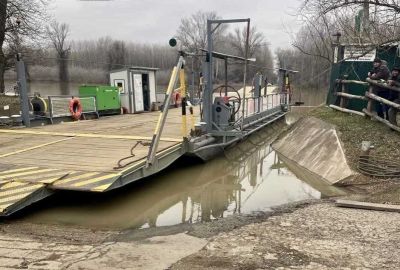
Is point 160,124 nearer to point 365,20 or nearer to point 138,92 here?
point 365,20

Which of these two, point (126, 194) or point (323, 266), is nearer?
point (323, 266)

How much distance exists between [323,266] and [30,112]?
1177 cm

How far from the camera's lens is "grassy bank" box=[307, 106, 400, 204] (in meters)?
7.29

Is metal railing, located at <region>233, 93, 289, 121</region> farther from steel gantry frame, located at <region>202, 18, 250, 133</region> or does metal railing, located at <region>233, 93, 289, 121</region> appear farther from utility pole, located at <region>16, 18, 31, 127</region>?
utility pole, located at <region>16, 18, 31, 127</region>

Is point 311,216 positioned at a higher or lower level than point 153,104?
lower

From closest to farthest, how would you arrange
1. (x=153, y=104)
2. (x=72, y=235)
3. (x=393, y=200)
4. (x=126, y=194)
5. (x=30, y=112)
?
(x=72, y=235)
(x=393, y=200)
(x=126, y=194)
(x=30, y=112)
(x=153, y=104)

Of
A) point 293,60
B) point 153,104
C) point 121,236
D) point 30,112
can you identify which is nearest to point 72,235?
point 121,236

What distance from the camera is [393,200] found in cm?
677

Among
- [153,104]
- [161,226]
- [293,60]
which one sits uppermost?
[293,60]

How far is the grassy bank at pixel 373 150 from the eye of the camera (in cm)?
729

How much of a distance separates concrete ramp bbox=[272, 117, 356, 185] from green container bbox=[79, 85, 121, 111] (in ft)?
24.2

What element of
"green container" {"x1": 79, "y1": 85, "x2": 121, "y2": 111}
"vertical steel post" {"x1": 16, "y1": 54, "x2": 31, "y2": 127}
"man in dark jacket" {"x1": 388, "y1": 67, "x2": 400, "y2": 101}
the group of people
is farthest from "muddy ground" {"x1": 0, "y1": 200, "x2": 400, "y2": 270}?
"green container" {"x1": 79, "y1": 85, "x2": 121, "y2": 111}

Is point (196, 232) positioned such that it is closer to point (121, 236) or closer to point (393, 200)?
point (121, 236)

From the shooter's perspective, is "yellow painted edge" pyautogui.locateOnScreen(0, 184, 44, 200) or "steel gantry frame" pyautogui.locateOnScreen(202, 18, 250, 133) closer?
"yellow painted edge" pyautogui.locateOnScreen(0, 184, 44, 200)
